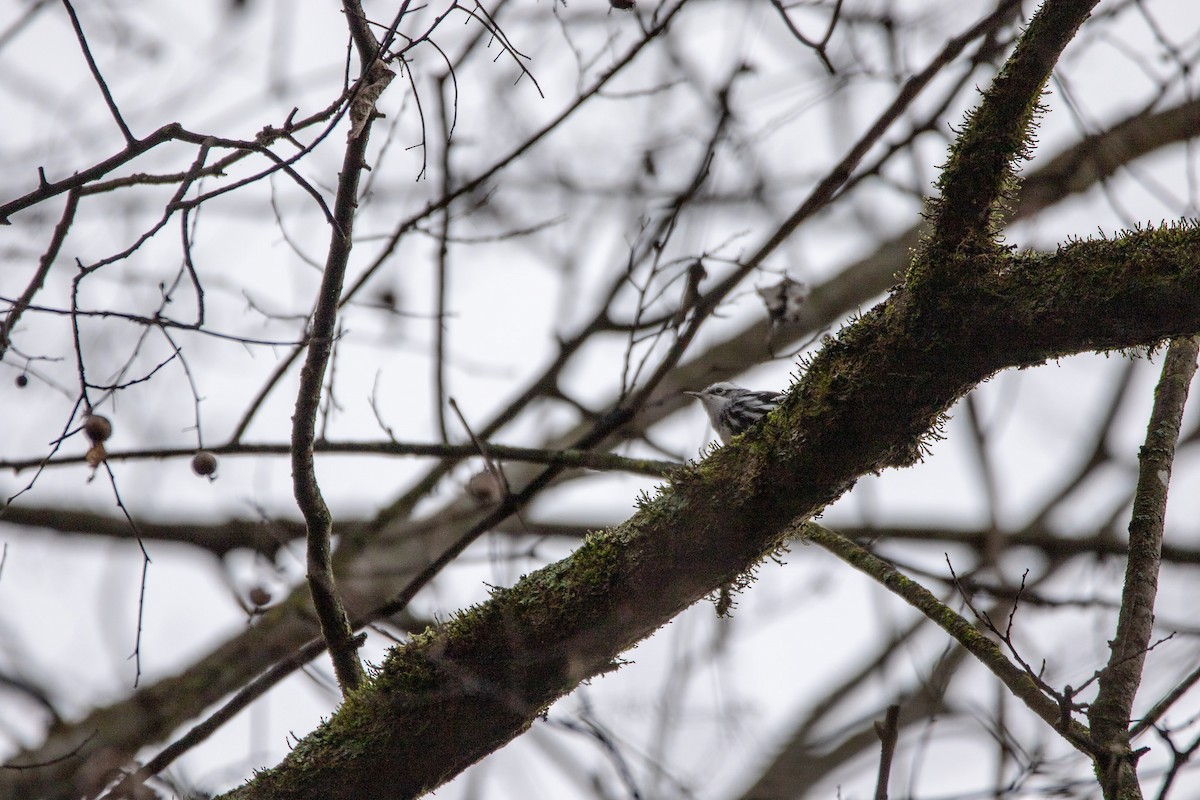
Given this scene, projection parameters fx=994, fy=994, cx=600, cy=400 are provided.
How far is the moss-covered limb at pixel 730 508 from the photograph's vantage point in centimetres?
242

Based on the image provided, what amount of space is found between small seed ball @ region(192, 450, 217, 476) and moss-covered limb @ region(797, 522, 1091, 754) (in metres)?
2.12

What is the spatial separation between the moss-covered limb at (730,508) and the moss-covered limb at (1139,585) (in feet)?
1.96

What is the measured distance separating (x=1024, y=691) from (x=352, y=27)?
2566mm

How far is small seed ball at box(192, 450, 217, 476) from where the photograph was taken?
3.61 metres

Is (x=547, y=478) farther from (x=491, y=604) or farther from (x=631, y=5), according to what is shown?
(x=631, y=5)

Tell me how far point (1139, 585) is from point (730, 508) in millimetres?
1335

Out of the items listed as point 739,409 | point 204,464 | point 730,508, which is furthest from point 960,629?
point 204,464

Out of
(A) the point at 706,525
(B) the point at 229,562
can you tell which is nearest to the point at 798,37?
(A) the point at 706,525

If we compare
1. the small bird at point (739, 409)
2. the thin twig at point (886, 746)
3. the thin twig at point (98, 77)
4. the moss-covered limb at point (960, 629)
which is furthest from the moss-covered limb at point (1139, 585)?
the thin twig at point (98, 77)

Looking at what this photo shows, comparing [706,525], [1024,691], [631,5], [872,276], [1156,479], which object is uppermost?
[872,276]

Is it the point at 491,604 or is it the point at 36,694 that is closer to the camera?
the point at 491,604

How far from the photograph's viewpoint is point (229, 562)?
7.61 meters

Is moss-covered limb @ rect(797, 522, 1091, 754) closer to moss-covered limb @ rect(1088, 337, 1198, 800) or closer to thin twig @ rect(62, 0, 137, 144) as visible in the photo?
moss-covered limb @ rect(1088, 337, 1198, 800)

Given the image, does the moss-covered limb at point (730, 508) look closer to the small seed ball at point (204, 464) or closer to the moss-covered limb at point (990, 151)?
the moss-covered limb at point (990, 151)
